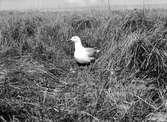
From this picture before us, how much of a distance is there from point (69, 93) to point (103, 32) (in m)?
2.01

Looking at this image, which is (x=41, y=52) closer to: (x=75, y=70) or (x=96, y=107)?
(x=75, y=70)

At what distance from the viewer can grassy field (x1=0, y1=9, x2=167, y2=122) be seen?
124 inches

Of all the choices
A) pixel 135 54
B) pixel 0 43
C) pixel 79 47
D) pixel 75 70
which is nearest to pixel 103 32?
pixel 79 47

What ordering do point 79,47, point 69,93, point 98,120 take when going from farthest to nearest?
point 79,47
point 69,93
point 98,120

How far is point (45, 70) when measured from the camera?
13.4ft

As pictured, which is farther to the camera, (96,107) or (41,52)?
(41,52)

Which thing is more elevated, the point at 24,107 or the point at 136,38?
the point at 136,38

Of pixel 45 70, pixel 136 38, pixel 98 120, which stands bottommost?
pixel 98 120

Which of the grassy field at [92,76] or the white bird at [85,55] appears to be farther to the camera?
the white bird at [85,55]

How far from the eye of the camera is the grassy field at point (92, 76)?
315 centimetres

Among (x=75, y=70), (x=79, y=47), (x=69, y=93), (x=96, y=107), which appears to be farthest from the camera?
(x=79, y=47)

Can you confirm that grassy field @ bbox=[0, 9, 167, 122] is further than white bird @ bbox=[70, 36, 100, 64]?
No

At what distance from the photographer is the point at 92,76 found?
13.8 feet

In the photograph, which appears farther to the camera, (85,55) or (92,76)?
(85,55)
